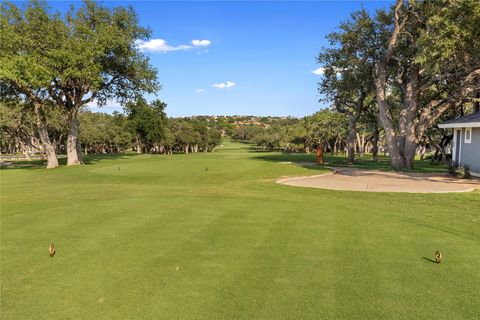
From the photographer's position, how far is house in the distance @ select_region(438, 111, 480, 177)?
68.8 ft

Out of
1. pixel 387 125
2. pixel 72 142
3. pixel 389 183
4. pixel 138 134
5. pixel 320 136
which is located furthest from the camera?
pixel 138 134

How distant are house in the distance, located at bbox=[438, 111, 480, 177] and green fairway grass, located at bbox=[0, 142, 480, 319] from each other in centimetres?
1182

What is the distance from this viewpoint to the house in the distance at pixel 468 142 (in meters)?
21.0

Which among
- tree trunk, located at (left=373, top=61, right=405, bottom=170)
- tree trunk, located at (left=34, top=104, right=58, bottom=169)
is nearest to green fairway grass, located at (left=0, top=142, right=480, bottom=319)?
tree trunk, located at (left=373, top=61, right=405, bottom=170)

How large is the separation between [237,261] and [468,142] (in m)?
20.9

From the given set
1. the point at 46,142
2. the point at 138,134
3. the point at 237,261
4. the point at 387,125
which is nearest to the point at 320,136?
the point at 138,134

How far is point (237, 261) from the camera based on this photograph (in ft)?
20.1

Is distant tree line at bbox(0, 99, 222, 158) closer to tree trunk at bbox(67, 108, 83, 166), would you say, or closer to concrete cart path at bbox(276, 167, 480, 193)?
tree trunk at bbox(67, 108, 83, 166)

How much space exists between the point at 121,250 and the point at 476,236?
704cm

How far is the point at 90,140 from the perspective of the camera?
77.4 metres

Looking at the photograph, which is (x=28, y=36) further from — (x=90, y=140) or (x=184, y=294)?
(x=90, y=140)

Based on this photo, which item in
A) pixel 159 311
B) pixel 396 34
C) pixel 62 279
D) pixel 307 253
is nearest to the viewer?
pixel 159 311

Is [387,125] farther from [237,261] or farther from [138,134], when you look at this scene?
[138,134]

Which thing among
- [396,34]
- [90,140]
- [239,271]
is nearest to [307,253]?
[239,271]
